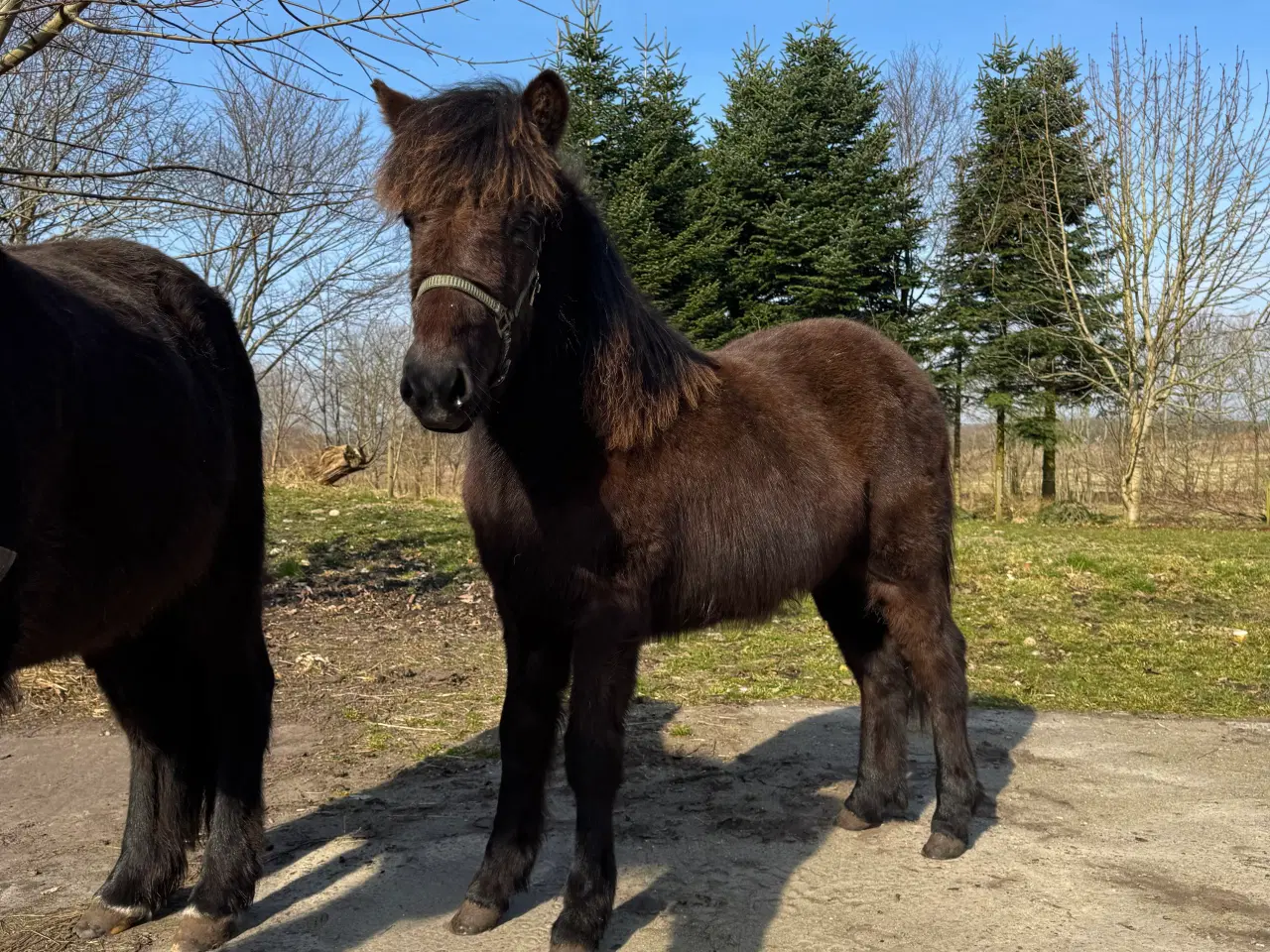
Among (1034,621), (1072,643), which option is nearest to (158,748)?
(1072,643)

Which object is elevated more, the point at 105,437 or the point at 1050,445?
the point at 1050,445

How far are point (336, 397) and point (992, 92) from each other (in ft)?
73.2

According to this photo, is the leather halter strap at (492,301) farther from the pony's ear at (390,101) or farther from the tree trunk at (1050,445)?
the tree trunk at (1050,445)

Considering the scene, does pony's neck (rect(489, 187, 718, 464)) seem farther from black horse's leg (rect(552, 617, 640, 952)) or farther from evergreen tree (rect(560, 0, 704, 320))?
evergreen tree (rect(560, 0, 704, 320))

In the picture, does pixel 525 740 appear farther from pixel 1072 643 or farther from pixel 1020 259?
pixel 1020 259

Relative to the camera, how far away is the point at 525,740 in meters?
3.28

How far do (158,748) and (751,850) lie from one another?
2.28 metres

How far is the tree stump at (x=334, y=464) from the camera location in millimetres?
20562

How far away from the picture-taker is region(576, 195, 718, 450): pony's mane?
309cm

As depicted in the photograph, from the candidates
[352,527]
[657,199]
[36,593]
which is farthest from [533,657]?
[657,199]

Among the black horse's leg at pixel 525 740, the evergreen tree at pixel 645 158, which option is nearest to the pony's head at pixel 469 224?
the black horse's leg at pixel 525 740

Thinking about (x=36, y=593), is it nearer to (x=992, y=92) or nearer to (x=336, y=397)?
(x=992, y=92)

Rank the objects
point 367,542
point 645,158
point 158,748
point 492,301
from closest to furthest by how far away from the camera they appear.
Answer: point 492,301 → point 158,748 → point 367,542 → point 645,158

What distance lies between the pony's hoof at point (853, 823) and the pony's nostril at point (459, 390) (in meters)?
2.78
